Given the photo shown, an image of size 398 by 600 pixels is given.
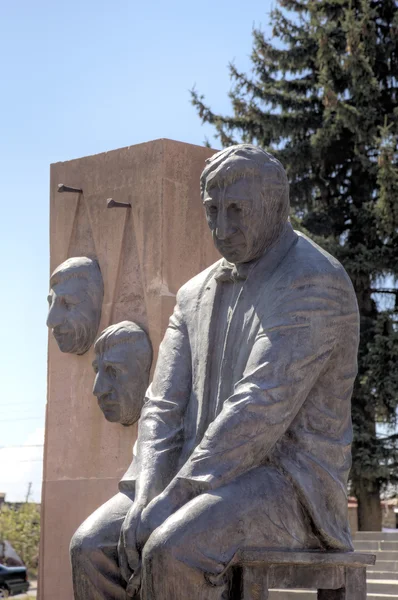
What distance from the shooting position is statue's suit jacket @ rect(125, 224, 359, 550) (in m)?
4.69

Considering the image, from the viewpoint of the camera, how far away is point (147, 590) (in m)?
4.48

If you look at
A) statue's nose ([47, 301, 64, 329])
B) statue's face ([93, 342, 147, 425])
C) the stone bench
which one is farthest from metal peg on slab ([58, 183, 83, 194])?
the stone bench

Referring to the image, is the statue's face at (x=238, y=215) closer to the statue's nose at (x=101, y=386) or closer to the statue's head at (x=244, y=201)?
the statue's head at (x=244, y=201)

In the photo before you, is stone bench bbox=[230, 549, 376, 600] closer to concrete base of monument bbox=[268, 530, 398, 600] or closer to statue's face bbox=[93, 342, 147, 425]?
statue's face bbox=[93, 342, 147, 425]

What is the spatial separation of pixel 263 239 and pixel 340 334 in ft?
1.71

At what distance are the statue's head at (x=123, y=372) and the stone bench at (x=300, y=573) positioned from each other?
2.27 meters

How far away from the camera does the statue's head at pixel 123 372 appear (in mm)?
6914

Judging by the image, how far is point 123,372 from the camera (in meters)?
6.93

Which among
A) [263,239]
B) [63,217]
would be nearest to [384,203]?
[63,217]

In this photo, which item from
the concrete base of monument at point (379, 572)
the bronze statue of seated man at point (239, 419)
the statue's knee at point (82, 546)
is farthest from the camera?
the concrete base of monument at point (379, 572)

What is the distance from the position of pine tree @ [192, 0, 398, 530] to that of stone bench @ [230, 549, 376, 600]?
1482cm

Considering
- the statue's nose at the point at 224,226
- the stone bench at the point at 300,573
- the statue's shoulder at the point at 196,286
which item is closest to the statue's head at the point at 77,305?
the statue's shoulder at the point at 196,286

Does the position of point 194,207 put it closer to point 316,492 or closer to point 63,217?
point 63,217

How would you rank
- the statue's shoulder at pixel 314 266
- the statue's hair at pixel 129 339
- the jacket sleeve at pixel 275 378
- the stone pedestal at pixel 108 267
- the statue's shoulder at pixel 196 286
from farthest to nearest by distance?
1. the stone pedestal at pixel 108 267
2. the statue's hair at pixel 129 339
3. the statue's shoulder at pixel 196 286
4. the statue's shoulder at pixel 314 266
5. the jacket sleeve at pixel 275 378
